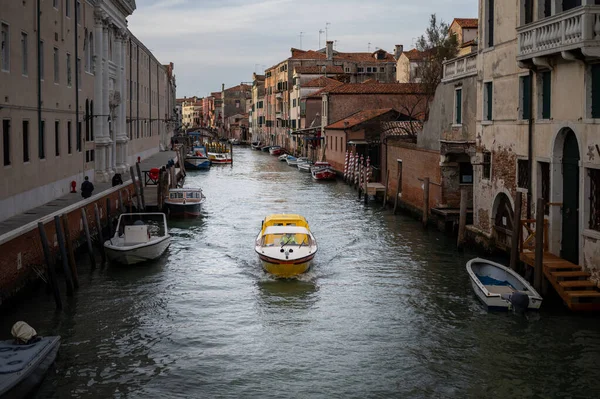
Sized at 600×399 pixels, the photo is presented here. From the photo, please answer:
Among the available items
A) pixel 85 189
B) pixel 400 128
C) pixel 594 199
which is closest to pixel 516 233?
pixel 594 199

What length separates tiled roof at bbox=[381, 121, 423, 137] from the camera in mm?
44200

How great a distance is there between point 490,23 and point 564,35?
6.05 metres

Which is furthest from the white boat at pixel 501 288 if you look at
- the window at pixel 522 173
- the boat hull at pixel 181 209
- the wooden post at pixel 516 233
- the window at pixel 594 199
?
the boat hull at pixel 181 209

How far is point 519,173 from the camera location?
19469 mm

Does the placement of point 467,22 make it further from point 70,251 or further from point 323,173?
point 70,251

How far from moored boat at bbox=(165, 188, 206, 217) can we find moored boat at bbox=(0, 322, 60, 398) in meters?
19.4

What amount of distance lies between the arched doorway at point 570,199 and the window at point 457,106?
29.8 feet

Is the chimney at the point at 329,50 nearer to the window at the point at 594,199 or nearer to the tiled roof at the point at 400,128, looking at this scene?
the tiled roof at the point at 400,128

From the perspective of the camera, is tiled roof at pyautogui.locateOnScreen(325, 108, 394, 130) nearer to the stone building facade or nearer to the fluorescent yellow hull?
the stone building facade

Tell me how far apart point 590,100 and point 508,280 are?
4191 millimetres

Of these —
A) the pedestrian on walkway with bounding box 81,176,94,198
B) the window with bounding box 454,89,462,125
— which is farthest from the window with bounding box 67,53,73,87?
the window with bounding box 454,89,462,125

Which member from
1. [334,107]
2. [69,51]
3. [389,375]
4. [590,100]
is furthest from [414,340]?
[334,107]

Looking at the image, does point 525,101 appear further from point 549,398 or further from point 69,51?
point 69,51

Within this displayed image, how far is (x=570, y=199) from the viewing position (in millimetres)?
16688
